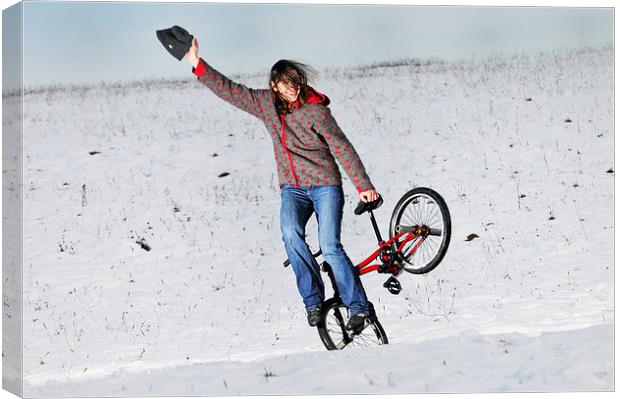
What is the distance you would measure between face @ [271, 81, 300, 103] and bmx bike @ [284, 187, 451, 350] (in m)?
1.02

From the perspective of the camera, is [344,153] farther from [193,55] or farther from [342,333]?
[342,333]

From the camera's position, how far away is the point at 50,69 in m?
8.96

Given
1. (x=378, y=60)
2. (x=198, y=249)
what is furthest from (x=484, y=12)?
(x=198, y=249)

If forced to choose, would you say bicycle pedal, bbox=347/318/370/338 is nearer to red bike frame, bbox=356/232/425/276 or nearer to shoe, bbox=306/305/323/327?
shoe, bbox=306/305/323/327

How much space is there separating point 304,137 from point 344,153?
368 millimetres

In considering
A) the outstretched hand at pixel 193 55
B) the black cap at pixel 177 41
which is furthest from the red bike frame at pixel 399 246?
the black cap at pixel 177 41

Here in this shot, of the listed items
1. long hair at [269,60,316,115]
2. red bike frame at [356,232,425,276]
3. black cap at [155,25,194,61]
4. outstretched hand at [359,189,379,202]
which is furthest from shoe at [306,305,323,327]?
black cap at [155,25,194,61]

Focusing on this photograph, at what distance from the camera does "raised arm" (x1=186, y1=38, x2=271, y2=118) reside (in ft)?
21.4

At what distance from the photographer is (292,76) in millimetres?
6719

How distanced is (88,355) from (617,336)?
510 centimetres

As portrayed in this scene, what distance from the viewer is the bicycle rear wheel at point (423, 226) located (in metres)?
6.55

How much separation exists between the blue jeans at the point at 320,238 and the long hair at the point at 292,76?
70cm

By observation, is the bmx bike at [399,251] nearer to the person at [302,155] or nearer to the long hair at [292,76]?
the person at [302,155]

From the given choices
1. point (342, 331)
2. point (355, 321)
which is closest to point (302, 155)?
point (355, 321)
